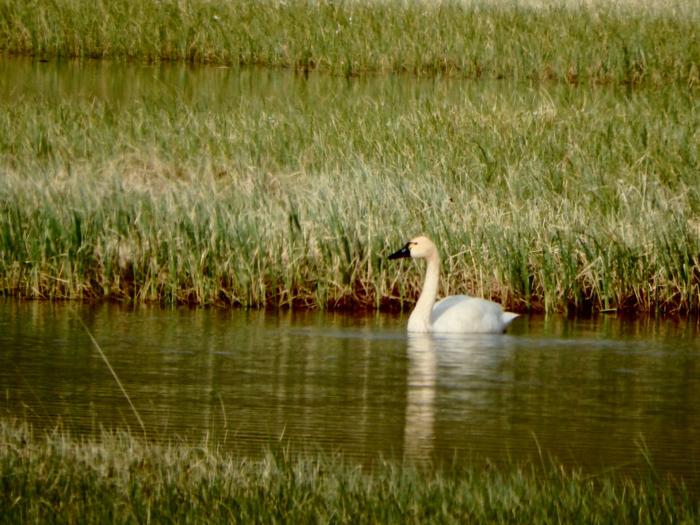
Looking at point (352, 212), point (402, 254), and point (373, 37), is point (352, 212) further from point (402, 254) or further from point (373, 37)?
point (373, 37)

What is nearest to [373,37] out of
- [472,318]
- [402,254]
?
[402,254]

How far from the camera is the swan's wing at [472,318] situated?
1245 centimetres

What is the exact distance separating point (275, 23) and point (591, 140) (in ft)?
47.2

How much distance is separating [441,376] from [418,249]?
A: 2.17 meters

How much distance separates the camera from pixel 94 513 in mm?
6547

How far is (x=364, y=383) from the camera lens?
10.5 m

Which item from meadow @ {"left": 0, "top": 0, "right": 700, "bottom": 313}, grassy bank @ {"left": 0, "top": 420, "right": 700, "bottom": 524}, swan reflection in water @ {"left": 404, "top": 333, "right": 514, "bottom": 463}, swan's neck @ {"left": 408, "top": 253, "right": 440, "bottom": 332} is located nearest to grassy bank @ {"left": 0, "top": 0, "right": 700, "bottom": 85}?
meadow @ {"left": 0, "top": 0, "right": 700, "bottom": 313}

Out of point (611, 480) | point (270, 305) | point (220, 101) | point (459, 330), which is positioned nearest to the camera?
point (611, 480)

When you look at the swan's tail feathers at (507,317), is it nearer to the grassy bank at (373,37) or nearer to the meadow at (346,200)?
the meadow at (346,200)

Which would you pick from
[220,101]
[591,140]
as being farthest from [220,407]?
[220,101]

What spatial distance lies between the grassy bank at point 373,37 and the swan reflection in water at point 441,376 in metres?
17.2

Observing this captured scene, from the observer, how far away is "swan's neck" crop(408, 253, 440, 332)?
1250cm

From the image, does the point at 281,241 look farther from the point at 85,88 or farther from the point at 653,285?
the point at 85,88

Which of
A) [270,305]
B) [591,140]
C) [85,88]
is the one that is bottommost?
[270,305]
